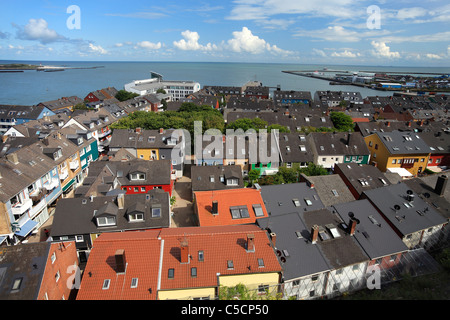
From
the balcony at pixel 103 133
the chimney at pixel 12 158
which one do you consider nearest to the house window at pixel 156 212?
the chimney at pixel 12 158

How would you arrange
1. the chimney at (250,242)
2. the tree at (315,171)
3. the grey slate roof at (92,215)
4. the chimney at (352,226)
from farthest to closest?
the tree at (315,171) < the grey slate roof at (92,215) < the chimney at (352,226) < the chimney at (250,242)

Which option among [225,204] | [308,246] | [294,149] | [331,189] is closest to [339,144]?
[294,149]

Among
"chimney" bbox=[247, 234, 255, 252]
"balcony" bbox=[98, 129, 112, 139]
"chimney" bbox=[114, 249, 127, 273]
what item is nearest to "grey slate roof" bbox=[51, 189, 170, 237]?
"chimney" bbox=[114, 249, 127, 273]

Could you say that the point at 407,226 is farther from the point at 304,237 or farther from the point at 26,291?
the point at 26,291

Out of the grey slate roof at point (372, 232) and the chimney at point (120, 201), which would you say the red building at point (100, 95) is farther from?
the grey slate roof at point (372, 232)
